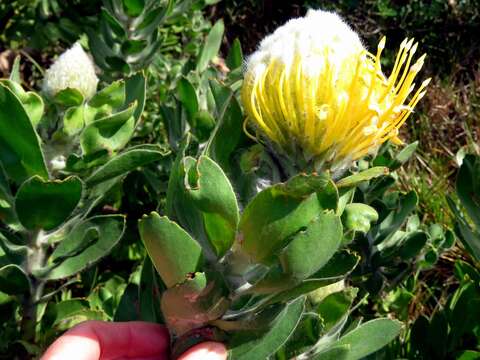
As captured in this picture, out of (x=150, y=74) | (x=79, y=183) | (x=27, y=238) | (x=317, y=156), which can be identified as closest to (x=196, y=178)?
(x=317, y=156)

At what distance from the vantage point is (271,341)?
1.15 m

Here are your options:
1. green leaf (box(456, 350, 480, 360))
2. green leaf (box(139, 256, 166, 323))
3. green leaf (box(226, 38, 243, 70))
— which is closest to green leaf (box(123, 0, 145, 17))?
green leaf (box(226, 38, 243, 70))

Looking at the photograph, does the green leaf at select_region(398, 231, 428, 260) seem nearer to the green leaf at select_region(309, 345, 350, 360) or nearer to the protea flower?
the green leaf at select_region(309, 345, 350, 360)

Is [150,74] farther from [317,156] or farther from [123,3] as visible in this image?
[317,156]

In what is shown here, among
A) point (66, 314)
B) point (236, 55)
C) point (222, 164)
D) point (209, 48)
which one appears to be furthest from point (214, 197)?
point (209, 48)

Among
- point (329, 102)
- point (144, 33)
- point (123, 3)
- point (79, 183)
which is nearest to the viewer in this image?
point (329, 102)

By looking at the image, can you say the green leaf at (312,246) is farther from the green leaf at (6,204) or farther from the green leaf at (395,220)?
the green leaf at (395,220)

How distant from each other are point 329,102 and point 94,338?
0.59 m

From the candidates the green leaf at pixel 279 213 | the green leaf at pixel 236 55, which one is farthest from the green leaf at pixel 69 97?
the green leaf at pixel 236 55

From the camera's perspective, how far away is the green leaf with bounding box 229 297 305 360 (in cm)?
114

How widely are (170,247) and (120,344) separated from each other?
1.15 feet

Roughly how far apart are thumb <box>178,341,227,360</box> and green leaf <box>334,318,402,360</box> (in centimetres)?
32

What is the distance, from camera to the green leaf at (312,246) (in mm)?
927

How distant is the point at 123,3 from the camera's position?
7.06ft
